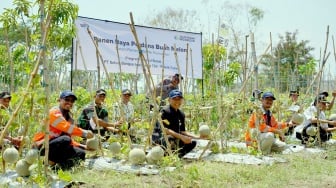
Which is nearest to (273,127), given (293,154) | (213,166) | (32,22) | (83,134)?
(293,154)

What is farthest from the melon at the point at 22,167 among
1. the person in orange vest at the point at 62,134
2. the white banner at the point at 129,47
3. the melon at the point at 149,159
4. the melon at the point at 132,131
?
the white banner at the point at 129,47

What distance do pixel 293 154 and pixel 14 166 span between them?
402 centimetres

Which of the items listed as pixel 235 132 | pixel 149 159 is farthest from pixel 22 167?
pixel 235 132

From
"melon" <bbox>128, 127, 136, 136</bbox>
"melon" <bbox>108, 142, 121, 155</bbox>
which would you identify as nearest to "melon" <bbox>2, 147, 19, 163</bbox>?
"melon" <bbox>108, 142, 121, 155</bbox>

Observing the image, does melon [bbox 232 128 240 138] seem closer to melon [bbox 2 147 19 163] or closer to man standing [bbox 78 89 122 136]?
man standing [bbox 78 89 122 136]

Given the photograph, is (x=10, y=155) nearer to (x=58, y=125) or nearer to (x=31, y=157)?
(x=31, y=157)

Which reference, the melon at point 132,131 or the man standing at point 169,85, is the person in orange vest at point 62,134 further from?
the man standing at point 169,85

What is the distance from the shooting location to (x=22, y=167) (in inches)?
187

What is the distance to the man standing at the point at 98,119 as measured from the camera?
6.43m

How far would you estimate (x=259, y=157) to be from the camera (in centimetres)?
636

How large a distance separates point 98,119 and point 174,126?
1084 millimetres

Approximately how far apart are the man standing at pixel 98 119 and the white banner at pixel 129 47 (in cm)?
95

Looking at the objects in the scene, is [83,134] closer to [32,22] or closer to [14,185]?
[14,185]

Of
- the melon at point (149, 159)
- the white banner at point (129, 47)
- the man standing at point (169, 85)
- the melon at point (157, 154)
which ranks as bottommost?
the melon at point (149, 159)
